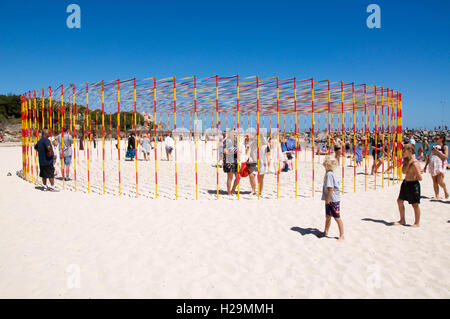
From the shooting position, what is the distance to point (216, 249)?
4164 mm

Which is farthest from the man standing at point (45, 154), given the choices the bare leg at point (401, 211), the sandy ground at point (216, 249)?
the bare leg at point (401, 211)

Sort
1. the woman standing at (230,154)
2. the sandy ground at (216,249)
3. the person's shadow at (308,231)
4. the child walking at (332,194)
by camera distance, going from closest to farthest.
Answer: the sandy ground at (216,249) < the child walking at (332,194) < the person's shadow at (308,231) < the woman standing at (230,154)

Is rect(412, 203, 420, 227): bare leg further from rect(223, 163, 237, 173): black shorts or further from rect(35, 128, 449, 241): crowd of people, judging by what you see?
rect(223, 163, 237, 173): black shorts

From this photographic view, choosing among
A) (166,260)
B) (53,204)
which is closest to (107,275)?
(166,260)

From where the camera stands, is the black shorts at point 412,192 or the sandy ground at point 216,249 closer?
the sandy ground at point 216,249

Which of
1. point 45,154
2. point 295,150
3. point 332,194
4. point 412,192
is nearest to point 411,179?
point 412,192

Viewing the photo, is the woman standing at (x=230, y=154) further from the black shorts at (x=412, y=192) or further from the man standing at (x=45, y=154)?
the man standing at (x=45, y=154)

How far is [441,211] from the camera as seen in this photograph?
19.7 feet

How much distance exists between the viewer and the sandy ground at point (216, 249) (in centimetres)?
316

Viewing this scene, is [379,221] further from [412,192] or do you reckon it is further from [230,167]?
[230,167]

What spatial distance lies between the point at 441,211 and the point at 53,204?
304 inches

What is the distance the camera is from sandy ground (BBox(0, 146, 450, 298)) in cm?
316

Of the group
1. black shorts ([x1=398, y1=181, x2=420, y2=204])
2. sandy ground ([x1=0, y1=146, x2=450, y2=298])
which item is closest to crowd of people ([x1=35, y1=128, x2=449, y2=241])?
black shorts ([x1=398, y1=181, x2=420, y2=204])

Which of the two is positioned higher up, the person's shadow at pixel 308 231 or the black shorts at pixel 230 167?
the black shorts at pixel 230 167
